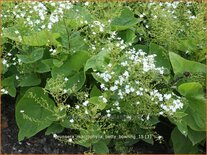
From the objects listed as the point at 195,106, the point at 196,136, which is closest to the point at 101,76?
the point at 195,106

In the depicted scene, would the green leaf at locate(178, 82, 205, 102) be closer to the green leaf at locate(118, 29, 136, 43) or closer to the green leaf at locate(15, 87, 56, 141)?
→ the green leaf at locate(118, 29, 136, 43)

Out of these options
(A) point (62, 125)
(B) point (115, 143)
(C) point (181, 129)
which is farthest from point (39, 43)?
(C) point (181, 129)

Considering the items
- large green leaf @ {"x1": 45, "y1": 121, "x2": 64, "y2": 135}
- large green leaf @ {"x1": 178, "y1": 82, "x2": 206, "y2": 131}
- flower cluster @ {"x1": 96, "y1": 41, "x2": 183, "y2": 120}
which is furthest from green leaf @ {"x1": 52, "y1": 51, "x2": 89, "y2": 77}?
large green leaf @ {"x1": 178, "y1": 82, "x2": 206, "y2": 131}

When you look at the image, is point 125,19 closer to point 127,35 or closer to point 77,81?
point 127,35

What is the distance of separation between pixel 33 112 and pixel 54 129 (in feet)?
0.70

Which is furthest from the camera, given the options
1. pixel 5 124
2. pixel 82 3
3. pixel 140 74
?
pixel 82 3

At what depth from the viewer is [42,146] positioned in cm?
358

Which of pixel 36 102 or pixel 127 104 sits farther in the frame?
pixel 36 102

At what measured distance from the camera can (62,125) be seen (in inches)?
135

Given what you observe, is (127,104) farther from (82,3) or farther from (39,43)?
(82,3)

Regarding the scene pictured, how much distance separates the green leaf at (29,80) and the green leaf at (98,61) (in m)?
0.44

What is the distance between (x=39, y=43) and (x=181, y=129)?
4.07 feet

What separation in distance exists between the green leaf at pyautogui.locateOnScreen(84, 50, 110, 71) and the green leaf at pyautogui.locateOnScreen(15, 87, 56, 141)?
0.39m

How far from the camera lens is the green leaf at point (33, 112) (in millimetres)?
3459
